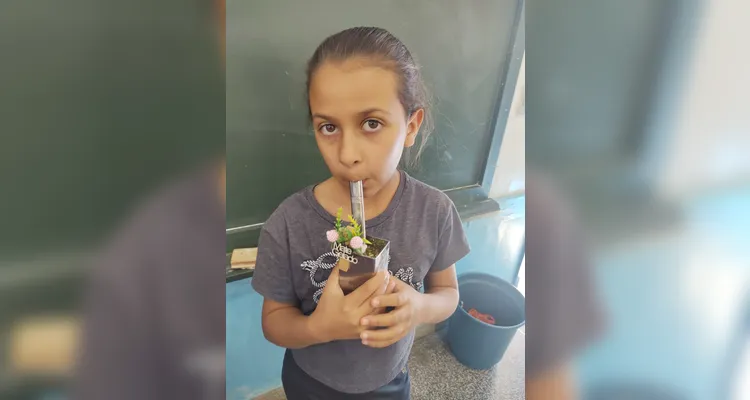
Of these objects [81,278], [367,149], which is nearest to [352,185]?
[367,149]

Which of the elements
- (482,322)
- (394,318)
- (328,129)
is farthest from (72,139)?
(482,322)

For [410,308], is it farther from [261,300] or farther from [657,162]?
[657,162]

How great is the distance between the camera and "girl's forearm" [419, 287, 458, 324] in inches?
19.3

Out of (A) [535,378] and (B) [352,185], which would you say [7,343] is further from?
(A) [535,378]

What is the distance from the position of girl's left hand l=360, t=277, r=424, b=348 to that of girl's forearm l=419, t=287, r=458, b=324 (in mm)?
14

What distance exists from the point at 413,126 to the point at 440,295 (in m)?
0.20

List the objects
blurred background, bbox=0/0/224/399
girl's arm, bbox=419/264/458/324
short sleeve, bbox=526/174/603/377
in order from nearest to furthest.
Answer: blurred background, bbox=0/0/224/399 < short sleeve, bbox=526/174/603/377 < girl's arm, bbox=419/264/458/324

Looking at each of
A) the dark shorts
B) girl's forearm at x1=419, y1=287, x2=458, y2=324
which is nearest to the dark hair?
girl's forearm at x1=419, y1=287, x2=458, y2=324

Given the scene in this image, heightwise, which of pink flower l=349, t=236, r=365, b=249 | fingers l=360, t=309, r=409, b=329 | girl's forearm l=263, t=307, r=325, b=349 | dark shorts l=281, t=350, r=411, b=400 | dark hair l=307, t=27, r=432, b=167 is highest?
dark hair l=307, t=27, r=432, b=167

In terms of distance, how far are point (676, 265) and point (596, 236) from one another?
0.26ft

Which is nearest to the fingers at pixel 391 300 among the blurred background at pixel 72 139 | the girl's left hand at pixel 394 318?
the girl's left hand at pixel 394 318

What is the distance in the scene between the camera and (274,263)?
1.55ft

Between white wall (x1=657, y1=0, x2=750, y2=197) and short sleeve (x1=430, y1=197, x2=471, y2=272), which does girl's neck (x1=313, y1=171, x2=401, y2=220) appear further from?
Result: white wall (x1=657, y1=0, x2=750, y2=197)

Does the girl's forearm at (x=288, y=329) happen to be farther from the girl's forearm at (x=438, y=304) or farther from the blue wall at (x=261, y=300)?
the girl's forearm at (x=438, y=304)
